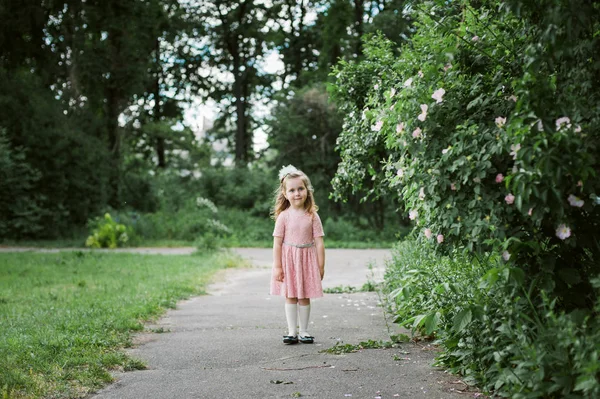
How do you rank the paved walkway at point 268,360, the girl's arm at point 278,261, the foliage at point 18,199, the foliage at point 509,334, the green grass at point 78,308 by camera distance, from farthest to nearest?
the foliage at point 18,199 < the girl's arm at point 278,261 < the green grass at point 78,308 < the paved walkway at point 268,360 < the foliage at point 509,334

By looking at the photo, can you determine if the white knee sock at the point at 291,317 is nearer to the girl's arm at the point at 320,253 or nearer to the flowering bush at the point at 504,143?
the girl's arm at the point at 320,253

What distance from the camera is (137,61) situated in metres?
27.7

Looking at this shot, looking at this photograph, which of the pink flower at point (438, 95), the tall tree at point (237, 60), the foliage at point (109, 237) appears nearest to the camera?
the pink flower at point (438, 95)

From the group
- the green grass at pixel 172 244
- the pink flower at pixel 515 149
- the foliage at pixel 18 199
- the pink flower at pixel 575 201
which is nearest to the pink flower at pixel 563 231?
the pink flower at pixel 575 201

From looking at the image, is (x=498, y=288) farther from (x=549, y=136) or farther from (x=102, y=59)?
(x=102, y=59)

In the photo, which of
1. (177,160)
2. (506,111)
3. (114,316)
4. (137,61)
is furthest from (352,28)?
(506,111)

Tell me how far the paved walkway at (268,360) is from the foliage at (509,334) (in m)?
0.27

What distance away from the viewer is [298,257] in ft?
20.1

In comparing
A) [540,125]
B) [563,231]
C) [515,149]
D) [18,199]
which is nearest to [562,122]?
[540,125]

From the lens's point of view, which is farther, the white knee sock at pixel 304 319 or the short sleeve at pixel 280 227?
the short sleeve at pixel 280 227

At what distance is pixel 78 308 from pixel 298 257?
133 inches

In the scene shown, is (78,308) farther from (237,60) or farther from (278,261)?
(237,60)

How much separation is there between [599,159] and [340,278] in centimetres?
955

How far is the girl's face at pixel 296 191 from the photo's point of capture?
6188 mm
